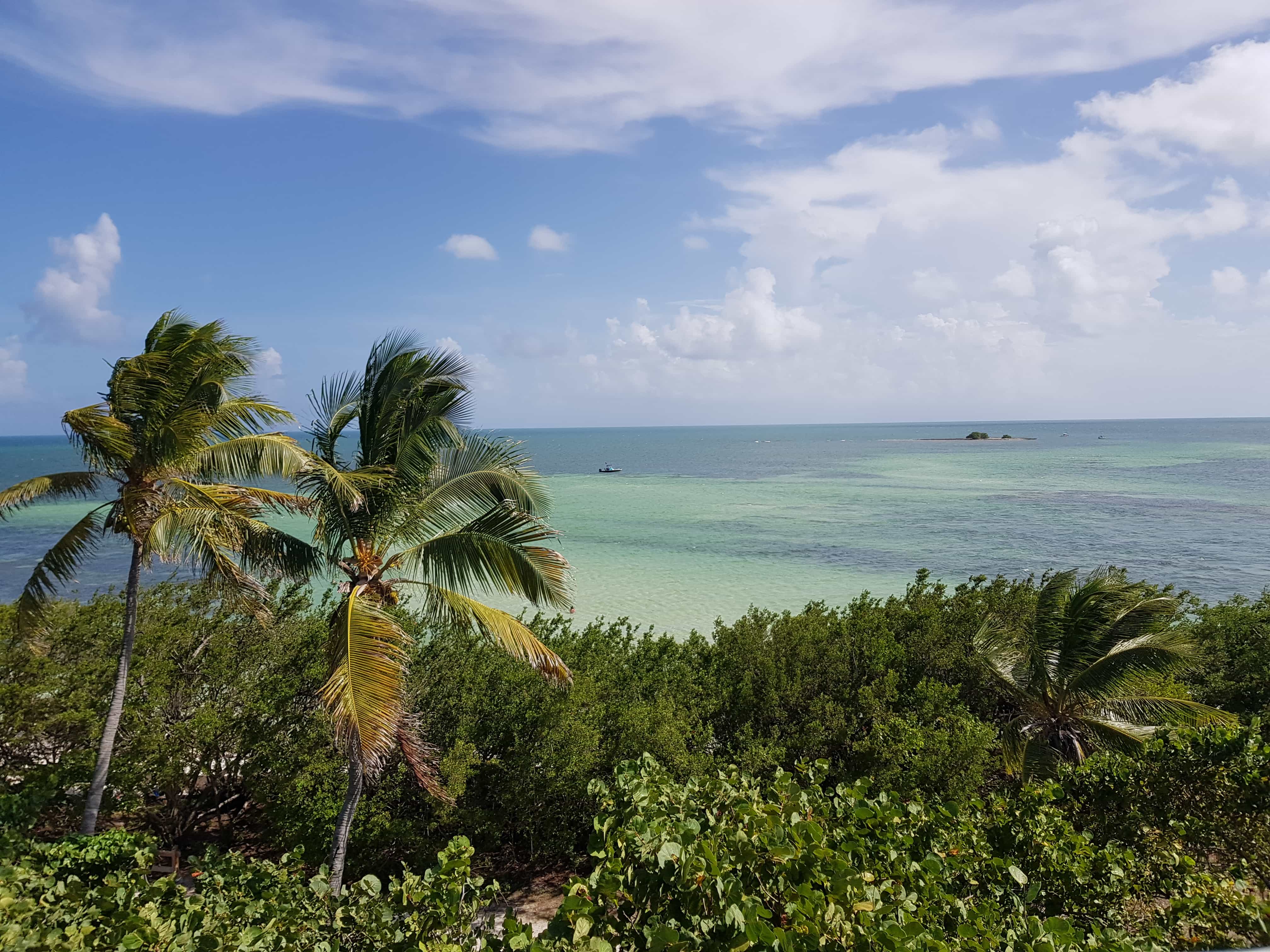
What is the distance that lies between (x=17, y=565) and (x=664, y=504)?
34.6 meters

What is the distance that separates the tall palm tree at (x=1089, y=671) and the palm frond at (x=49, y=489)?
11.2 m

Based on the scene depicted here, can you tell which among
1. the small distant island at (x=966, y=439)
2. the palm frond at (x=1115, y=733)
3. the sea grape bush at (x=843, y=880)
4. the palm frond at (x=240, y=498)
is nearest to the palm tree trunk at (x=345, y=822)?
the palm frond at (x=240, y=498)

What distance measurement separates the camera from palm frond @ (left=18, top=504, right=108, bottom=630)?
7.14 meters

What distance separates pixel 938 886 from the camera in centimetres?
384

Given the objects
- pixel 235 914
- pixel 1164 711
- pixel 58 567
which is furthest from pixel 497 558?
pixel 1164 711

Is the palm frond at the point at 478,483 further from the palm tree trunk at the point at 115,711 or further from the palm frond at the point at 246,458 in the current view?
the palm tree trunk at the point at 115,711

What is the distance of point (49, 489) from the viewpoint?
7125 millimetres

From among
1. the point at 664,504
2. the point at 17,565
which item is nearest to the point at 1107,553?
the point at 664,504

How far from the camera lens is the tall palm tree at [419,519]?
6391 millimetres

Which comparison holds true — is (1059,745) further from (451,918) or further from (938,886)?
(451,918)

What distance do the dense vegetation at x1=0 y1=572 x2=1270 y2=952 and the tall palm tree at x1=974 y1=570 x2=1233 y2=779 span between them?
88 centimetres

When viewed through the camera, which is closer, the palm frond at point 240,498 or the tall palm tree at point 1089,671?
the palm frond at point 240,498

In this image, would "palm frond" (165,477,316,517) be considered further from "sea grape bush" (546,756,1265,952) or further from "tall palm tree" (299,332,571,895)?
"sea grape bush" (546,756,1265,952)

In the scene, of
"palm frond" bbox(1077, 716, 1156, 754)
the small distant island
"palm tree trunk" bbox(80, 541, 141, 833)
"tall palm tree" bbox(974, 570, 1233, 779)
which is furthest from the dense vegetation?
the small distant island
